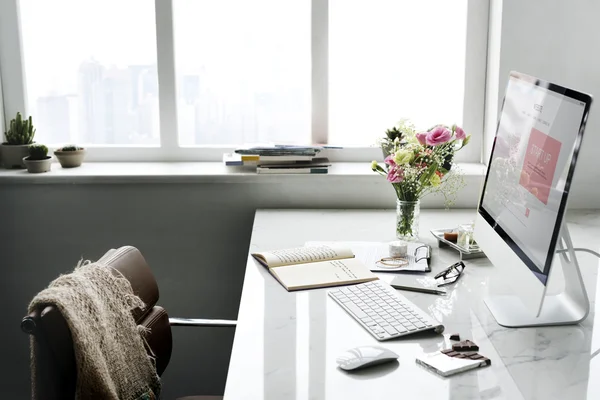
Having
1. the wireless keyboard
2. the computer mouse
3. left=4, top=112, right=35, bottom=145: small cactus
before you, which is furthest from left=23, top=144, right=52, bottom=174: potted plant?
the computer mouse

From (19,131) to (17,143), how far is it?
1.7 inches

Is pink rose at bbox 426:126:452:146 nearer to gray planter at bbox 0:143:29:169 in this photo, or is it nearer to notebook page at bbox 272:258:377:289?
notebook page at bbox 272:258:377:289

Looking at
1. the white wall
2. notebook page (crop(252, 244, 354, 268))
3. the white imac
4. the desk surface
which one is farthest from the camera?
the white wall

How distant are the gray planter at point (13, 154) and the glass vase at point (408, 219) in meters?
1.36

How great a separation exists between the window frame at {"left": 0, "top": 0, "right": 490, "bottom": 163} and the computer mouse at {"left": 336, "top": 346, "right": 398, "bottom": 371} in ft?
4.75

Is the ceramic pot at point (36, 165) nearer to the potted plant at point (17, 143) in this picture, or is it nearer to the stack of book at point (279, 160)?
the potted plant at point (17, 143)

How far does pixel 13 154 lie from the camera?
267cm

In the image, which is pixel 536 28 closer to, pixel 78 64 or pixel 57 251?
pixel 78 64

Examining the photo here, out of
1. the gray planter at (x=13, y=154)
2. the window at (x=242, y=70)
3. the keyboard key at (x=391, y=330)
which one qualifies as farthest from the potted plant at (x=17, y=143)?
the keyboard key at (x=391, y=330)

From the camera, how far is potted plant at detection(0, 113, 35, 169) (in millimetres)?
2672

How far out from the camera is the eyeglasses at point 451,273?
1873 millimetres

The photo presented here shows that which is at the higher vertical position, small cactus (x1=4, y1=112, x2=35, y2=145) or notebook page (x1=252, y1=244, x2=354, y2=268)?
small cactus (x1=4, y1=112, x2=35, y2=145)

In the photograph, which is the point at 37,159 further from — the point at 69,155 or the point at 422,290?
the point at 422,290

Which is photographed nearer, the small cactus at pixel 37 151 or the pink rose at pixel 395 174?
the pink rose at pixel 395 174
